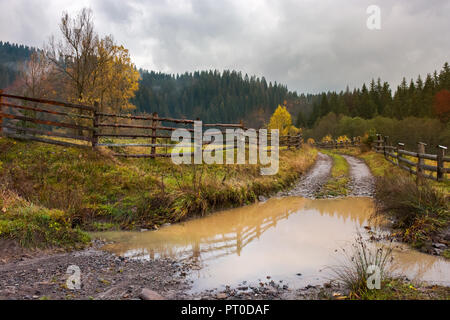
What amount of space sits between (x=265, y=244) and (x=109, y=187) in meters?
5.01

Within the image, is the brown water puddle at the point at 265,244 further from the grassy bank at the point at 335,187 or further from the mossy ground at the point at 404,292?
the grassy bank at the point at 335,187

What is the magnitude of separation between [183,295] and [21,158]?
862 centimetres

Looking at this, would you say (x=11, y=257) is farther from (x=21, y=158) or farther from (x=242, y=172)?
(x=242, y=172)

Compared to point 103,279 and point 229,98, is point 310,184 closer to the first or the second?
point 103,279

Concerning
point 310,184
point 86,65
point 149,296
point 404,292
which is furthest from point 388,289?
point 86,65

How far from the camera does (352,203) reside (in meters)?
9.68

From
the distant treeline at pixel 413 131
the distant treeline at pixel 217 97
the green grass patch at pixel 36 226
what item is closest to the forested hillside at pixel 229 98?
the distant treeline at pixel 217 97

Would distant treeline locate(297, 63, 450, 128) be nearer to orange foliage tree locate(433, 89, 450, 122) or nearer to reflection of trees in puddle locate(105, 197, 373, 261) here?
orange foliage tree locate(433, 89, 450, 122)

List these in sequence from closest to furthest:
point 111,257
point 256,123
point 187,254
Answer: point 111,257
point 187,254
point 256,123

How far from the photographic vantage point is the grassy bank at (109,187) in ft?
23.5

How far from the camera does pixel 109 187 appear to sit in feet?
28.6

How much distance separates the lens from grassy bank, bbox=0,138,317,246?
7.16 m

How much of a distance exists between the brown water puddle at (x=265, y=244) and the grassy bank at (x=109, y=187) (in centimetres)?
53
